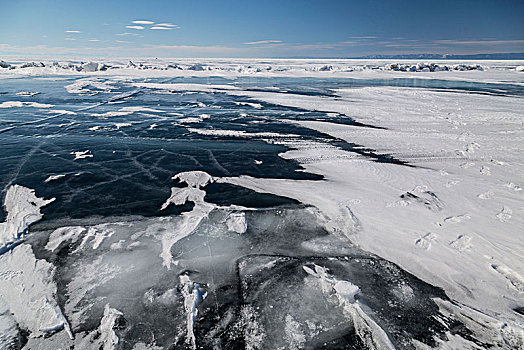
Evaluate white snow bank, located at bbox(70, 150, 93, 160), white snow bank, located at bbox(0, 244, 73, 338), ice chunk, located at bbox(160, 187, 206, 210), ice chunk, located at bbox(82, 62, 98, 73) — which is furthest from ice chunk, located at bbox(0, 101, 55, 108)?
ice chunk, located at bbox(82, 62, 98, 73)

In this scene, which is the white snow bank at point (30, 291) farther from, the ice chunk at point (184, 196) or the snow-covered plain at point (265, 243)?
the ice chunk at point (184, 196)

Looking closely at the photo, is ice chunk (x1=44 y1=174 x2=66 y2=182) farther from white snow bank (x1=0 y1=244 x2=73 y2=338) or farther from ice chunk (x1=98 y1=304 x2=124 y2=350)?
ice chunk (x1=98 y1=304 x2=124 y2=350)

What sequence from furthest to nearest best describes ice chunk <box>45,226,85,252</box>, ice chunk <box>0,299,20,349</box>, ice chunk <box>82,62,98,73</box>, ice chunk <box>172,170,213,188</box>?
1. ice chunk <box>82,62,98,73</box>
2. ice chunk <box>172,170,213,188</box>
3. ice chunk <box>45,226,85,252</box>
4. ice chunk <box>0,299,20,349</box>

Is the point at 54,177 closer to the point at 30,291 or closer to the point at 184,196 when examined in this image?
the point at 184,196

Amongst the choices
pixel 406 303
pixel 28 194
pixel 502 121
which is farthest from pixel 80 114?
pixel 502 121

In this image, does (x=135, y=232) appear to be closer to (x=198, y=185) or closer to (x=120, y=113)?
(x=198, y=185)

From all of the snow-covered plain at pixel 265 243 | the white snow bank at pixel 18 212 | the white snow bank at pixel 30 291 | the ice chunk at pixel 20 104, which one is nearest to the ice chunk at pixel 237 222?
the snow-covered plain at pixel 265 243
